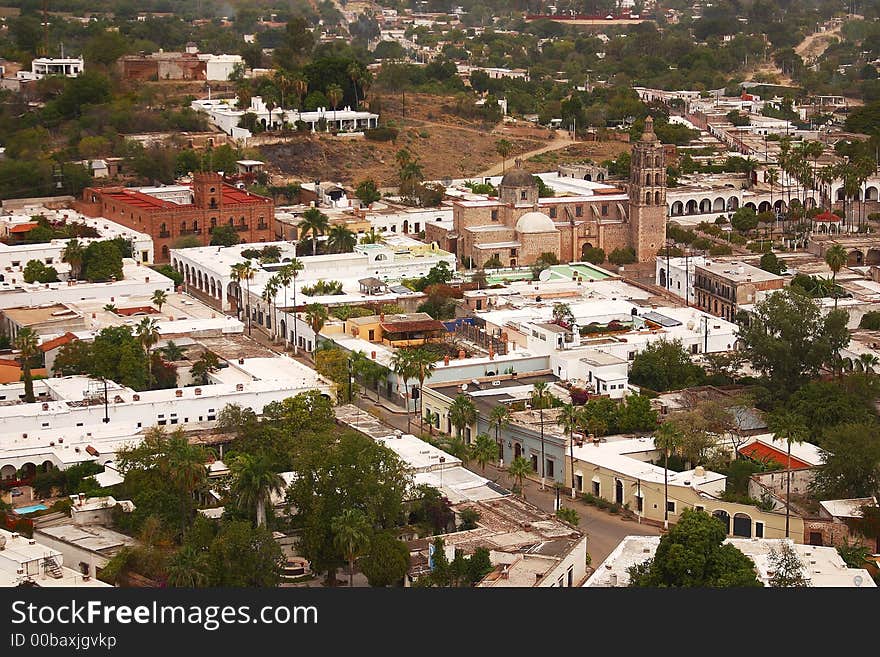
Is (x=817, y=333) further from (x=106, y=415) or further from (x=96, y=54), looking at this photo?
(x=96, y=54)

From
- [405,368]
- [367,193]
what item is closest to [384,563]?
[405,368]

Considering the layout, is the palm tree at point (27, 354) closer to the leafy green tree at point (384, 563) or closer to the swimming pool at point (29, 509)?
the swimming pool at point (29, 509)

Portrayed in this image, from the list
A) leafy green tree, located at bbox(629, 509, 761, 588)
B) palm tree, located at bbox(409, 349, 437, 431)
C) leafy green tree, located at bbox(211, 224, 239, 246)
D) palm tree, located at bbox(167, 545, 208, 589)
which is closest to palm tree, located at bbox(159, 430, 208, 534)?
palm tree, located at bbox(167, 545, 208, 589)

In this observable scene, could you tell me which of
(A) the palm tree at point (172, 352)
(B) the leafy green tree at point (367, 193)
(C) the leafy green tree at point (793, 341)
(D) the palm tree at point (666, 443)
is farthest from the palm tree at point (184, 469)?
(B) the leafy green tree at point (367, 193)

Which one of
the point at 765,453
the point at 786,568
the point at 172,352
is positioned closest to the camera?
the point at 786,568

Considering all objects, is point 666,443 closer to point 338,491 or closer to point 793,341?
point 793,341

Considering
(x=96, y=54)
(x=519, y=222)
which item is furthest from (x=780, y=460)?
(x=96, y=54)
